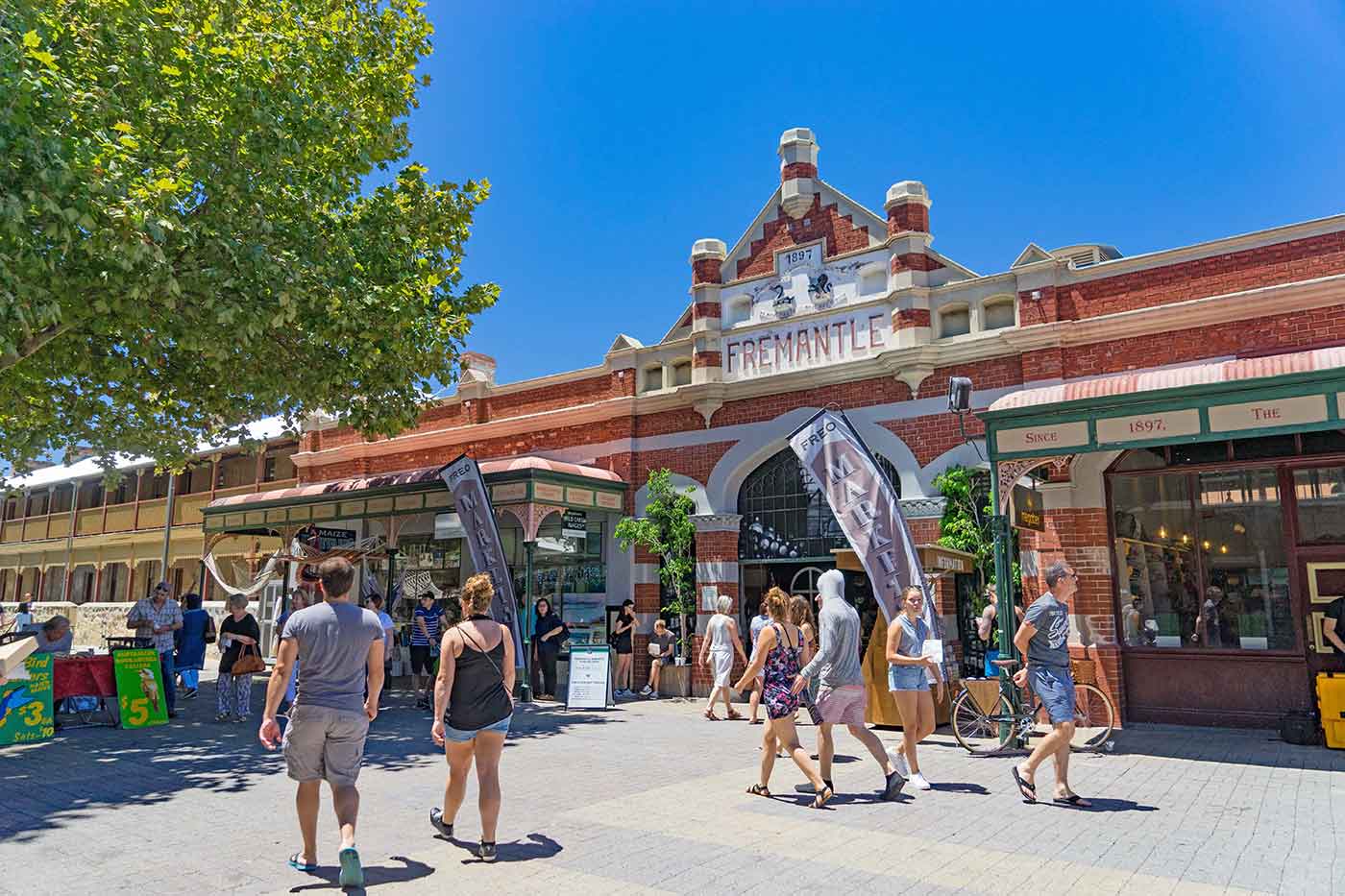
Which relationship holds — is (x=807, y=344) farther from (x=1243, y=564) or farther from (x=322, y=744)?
(x=322, y=744)

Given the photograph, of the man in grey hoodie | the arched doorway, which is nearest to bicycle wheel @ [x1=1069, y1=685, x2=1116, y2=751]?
the arched doorway

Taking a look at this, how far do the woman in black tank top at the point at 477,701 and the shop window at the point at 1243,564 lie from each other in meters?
9.36

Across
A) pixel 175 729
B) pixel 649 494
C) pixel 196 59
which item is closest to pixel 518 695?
pixel 649 494

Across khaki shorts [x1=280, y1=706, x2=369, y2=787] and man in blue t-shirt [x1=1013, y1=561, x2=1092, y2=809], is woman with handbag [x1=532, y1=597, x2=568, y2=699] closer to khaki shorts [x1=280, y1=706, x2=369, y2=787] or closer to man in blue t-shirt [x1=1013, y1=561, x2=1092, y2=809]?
man in blue t-shirt [x1=1013, y1=561, x2=1092, y2=809]

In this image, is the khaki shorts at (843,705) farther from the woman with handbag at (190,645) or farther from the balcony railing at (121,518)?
the balcony railing at (121,518)

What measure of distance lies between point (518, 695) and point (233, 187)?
8737mm

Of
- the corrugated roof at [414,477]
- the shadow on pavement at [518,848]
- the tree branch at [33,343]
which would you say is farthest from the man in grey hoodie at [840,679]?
the tree branch at [33,343]

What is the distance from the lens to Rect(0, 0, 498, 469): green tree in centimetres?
895

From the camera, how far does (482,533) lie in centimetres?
1427

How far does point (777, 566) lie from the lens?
15438mm

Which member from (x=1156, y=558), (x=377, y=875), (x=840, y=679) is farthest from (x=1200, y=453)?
(x=377, y=875)

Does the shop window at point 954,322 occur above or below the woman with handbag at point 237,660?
above

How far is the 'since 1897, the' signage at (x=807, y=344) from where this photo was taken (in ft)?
47.4

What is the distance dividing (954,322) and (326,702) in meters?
11.2
